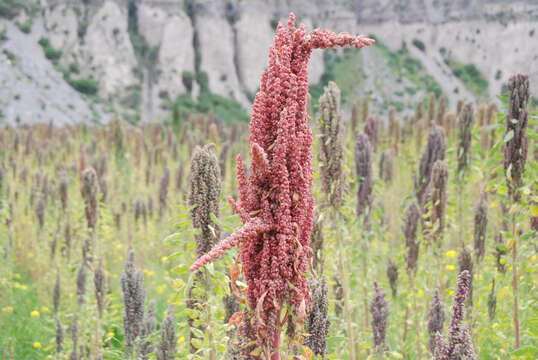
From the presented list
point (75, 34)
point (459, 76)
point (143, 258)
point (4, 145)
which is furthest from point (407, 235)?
point (459, 76)

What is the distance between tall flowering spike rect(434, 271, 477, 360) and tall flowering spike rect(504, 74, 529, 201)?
6.15ft

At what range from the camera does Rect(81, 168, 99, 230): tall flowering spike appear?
4.55 meters

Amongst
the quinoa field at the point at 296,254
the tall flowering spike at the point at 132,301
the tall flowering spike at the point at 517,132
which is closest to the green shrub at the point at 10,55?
the quinoa field at the point at 296,254

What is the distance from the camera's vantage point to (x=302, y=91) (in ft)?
5.06

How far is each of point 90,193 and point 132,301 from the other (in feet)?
5.41

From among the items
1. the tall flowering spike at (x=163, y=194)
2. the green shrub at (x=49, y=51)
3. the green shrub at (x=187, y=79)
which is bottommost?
the tall flowering spike at (x=163, y=194)

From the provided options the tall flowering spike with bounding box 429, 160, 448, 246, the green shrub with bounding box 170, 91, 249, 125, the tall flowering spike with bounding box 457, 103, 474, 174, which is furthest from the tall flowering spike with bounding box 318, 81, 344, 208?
the green shrub with bounding box 170, 91, 249, 125

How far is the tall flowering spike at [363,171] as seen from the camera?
482 centimetres

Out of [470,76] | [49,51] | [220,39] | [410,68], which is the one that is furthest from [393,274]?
[410,68]

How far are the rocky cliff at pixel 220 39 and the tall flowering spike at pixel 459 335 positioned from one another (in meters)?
35.6

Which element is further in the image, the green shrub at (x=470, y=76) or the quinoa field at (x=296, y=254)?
the green shrub at (x=470, y=76)

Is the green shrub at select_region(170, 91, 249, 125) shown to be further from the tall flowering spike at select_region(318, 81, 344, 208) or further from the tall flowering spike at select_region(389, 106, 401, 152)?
the tall flowering spike at select_region(318, 81, 344, 208)

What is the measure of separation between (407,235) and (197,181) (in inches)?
109

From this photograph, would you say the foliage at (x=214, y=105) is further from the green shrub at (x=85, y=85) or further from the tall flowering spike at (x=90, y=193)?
the tall flowering spike at (x=90, y=193)
